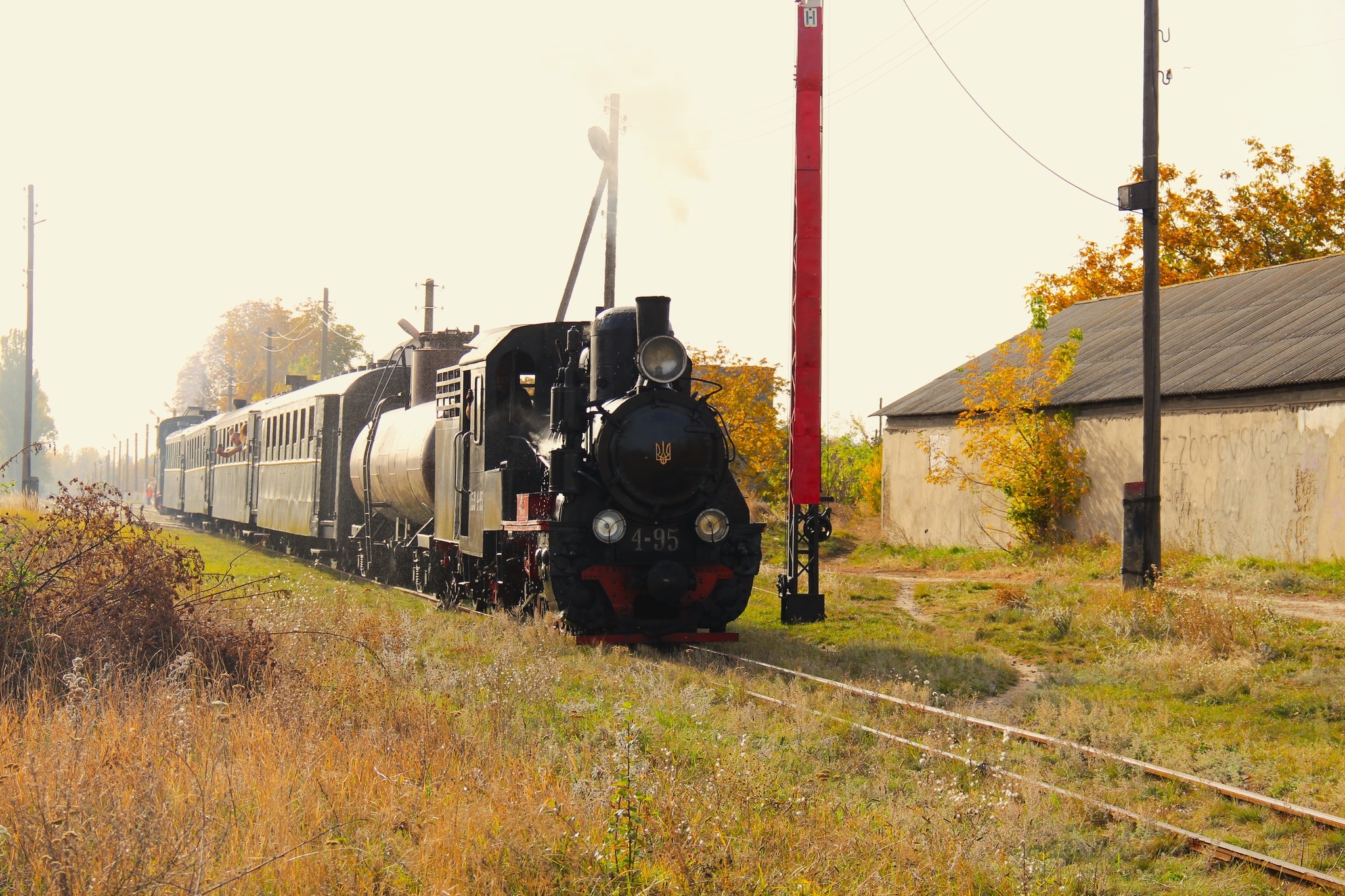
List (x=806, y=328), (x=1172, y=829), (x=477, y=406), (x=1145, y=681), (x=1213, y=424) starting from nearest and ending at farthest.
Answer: (x=1172, y=829) → (x=1145, y=681) → (x=477, y=406) → (x=806, y=328) → (x=1213, y=424)

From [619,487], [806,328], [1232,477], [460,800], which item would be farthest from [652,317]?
[1232,477]

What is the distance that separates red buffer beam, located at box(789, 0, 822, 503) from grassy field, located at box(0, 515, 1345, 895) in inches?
119

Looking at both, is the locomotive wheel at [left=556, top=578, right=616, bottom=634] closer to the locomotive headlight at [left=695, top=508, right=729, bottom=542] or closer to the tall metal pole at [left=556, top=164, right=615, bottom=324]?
the locomotive headlight at [left=695, top=508, right=729, bottom=542]

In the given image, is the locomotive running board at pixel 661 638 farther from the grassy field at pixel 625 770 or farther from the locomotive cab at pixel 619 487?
the grassy field at pixel 625 770

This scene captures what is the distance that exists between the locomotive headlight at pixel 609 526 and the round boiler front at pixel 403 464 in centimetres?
462

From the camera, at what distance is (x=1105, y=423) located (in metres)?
22.1

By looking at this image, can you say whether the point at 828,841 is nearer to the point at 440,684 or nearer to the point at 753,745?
the point at 753,745

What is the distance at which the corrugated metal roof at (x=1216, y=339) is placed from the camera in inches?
748

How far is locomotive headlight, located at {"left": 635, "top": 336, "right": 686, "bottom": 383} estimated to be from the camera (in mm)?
10812

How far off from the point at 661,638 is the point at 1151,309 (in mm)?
8892

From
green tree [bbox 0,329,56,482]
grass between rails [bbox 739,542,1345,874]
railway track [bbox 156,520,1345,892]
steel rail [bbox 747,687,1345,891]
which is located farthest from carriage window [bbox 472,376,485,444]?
green tree [bbox 0,329,56,482]

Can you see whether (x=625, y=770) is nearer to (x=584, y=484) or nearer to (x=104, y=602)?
(x=104, y=602)

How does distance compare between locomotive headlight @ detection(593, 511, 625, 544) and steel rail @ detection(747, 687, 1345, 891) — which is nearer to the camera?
steel rail @ detection(747, 687, 1345, 891)

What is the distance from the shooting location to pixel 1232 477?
1903 cm
